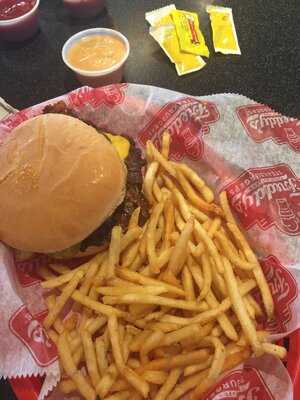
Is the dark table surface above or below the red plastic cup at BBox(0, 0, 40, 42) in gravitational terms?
below

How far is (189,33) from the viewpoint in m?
2.47

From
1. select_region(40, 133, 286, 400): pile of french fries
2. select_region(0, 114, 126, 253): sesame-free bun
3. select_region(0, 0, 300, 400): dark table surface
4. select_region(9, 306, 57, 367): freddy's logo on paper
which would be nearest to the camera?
select_region(40, 133, 286, 400): pile of french fries

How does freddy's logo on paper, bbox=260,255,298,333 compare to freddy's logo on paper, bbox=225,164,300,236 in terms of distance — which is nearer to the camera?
freddy's logo on paper, bbox=260,255,298,333

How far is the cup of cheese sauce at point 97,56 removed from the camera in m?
2.17

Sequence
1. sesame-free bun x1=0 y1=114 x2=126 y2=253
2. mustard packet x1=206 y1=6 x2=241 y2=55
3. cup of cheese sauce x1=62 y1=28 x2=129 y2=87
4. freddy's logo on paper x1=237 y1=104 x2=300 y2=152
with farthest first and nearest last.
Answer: mustard packet x1=206 y1=6 x2=241 y2=55, cup of cheese sauce x1=62 y1=28 x2=129 y2=87, freddy's logo on paper x1=237 y1=104 x2=300 y2=152, sesame-free bun x1=0 y1=114 x2=126 y2=253

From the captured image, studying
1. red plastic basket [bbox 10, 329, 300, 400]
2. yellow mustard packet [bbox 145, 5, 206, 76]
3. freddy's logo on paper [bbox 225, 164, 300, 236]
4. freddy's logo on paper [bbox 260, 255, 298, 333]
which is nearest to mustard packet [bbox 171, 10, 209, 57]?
yellow mustard packet [bbox 145, 5, 206, 76]

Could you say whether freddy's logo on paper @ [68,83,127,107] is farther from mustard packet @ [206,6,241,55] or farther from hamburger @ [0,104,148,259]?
mustard packet @ [206,6,241,55]

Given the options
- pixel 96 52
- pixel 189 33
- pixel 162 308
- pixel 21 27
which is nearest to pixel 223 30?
pixel 189 33

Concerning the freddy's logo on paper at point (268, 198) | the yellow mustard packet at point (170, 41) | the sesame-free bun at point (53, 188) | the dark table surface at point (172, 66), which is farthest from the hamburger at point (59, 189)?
the yellow mustard packet at point (170, 41)

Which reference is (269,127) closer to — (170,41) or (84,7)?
(170,41)

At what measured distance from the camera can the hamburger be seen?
5.18 feet

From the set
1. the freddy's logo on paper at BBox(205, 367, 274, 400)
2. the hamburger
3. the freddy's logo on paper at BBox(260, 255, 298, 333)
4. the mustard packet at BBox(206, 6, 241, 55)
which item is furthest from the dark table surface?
the freddy's logo on paper at BBox(205, 367, 274, 400)

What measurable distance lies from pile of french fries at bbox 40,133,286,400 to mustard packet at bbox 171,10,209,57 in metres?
1.09

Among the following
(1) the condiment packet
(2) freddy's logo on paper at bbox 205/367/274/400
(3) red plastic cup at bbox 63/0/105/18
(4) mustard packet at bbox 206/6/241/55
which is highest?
(3) red plastic cup at bbox 63/0/105/18
